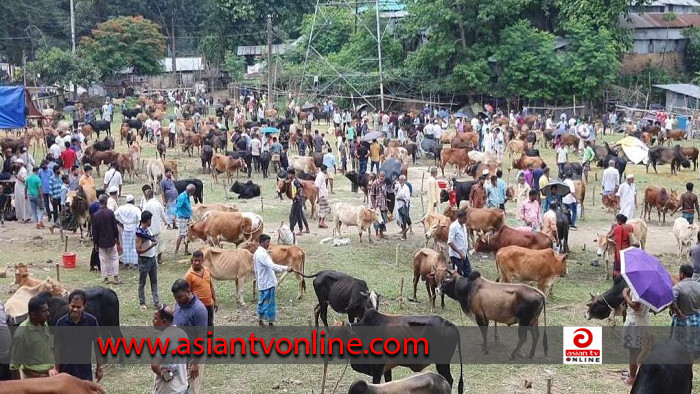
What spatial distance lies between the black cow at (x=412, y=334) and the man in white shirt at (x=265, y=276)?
76.5 inches

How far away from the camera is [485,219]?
52.6 feet

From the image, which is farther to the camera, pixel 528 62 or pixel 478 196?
pixel 528 62

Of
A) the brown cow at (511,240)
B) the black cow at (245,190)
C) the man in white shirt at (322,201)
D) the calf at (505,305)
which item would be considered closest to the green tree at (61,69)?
the black cow at (245,190)

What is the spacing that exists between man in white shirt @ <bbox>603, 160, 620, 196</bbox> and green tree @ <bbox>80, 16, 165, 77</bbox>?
37180 millimetres

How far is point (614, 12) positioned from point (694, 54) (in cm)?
834

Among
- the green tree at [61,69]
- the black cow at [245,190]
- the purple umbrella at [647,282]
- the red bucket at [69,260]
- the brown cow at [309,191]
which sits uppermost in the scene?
the green tree at [61,69]

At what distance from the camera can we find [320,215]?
18.5 meters

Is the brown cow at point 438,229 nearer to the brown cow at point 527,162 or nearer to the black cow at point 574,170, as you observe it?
the black cow at point 574,170

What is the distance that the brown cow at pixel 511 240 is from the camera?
1409 cm

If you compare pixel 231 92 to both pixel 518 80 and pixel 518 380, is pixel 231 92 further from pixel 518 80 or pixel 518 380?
pixel 518 380

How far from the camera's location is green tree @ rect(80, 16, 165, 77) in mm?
49500

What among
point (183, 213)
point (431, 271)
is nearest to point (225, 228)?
point (183, 213)

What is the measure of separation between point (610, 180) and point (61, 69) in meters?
33.3

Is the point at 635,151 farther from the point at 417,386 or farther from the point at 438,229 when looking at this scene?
the point at 417,386
